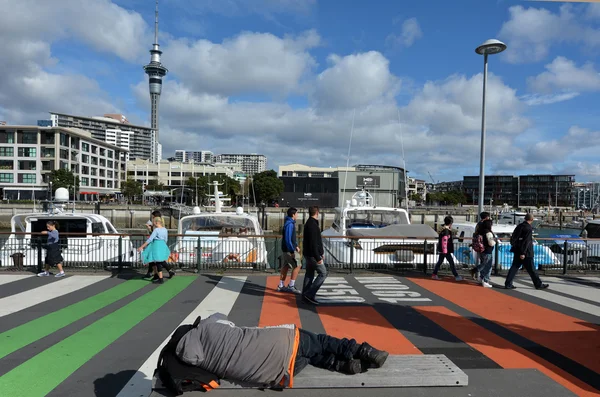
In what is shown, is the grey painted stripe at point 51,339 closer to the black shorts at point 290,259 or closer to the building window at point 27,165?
the black shorts at point 290,259

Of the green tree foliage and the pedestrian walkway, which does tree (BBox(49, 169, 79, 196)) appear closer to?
the green tree foliage

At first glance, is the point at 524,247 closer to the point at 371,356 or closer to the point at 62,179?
the point at 371,356

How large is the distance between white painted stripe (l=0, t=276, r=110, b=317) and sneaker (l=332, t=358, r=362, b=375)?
6254 millimetres

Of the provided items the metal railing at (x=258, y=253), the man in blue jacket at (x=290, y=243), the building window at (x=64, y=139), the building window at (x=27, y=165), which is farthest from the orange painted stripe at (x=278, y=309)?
the building window at (x=27, y=165)

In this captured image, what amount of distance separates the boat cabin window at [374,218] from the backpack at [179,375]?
1443cm

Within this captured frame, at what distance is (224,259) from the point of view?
1190 cm

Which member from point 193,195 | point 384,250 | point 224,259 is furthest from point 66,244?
point 193,195

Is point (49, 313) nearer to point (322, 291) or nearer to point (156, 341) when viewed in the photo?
point (156, 341)

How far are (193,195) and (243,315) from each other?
9149 centimetres

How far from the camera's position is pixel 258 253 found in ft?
40.1

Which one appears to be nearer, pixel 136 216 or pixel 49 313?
pixel 49 313

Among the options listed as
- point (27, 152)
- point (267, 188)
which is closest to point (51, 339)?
point (267, 188)

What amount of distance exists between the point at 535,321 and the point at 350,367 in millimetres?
4526

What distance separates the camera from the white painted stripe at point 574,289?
8.82 m
